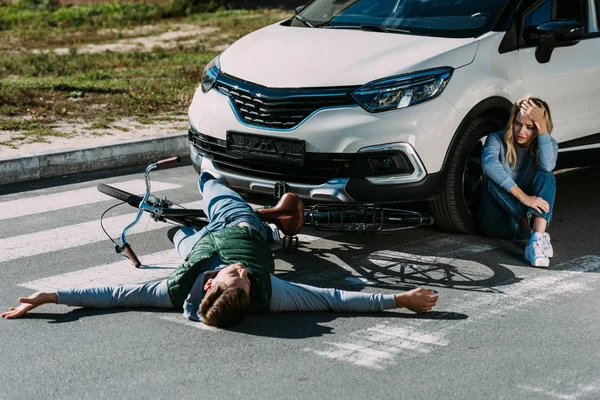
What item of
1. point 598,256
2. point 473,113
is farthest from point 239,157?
point 598,256

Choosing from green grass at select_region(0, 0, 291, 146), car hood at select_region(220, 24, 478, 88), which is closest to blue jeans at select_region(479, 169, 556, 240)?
car hood at select_region(220, 24, 478, 88)

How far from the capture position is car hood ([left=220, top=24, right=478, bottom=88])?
6.64m

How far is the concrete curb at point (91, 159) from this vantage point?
9.08m

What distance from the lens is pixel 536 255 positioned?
21.5 feet

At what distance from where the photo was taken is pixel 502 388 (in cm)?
460

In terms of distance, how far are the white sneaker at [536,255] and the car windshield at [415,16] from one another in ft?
4.82

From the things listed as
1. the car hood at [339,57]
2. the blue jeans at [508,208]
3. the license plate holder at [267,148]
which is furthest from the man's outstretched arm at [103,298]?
the blue jeans at [508,208]

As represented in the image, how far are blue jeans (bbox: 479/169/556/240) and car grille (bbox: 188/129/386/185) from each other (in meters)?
0.92

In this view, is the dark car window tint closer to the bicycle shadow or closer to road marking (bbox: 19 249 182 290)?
the bicycle shadow

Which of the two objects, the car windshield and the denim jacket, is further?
the car windshield

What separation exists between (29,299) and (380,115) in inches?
93.3

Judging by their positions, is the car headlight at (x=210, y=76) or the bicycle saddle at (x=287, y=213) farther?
the car headlight at (x=210, y=76)

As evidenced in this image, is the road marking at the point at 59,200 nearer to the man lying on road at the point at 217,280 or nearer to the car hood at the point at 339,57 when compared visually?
the car hood at the point at 339,57

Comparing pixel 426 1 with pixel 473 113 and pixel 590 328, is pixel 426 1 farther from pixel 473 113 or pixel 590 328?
pixel 590 328
